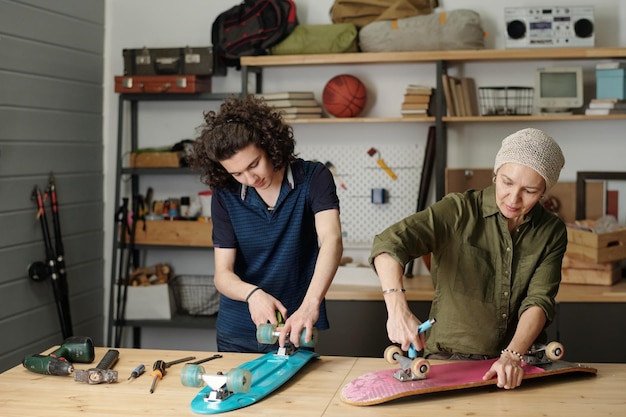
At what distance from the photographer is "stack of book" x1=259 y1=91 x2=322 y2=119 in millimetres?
4602

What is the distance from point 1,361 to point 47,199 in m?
0.91

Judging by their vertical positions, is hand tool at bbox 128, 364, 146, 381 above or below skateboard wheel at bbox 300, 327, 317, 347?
below

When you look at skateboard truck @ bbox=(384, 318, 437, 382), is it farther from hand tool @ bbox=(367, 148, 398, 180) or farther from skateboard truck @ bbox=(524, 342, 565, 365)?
hand tool @ bbox=(367, 148, 398, 180)

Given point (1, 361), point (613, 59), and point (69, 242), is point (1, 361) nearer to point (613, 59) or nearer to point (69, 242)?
point (69, 242)

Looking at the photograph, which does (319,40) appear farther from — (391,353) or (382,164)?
(391,353)

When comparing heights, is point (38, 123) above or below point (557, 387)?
above

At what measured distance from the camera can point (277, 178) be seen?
9.02 ft

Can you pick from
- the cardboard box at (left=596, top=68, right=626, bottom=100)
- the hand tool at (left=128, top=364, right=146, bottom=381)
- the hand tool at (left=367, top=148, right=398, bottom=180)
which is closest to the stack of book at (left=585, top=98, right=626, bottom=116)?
the cardboard box at (left=596, top=68, right=626, bottom=100)

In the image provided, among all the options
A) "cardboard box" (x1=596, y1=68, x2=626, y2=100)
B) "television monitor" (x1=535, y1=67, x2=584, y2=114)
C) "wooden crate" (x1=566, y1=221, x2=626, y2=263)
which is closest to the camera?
"wooden crate" (x1=566, y1=221, x2=626, y2=263)

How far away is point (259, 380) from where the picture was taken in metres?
2.28

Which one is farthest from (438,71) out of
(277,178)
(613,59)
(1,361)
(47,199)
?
(1,361)

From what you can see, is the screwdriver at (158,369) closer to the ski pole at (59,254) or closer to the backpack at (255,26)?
the ski pole at (59,254)

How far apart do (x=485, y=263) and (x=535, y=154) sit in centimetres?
43

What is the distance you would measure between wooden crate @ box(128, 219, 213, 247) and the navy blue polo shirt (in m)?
1.98
